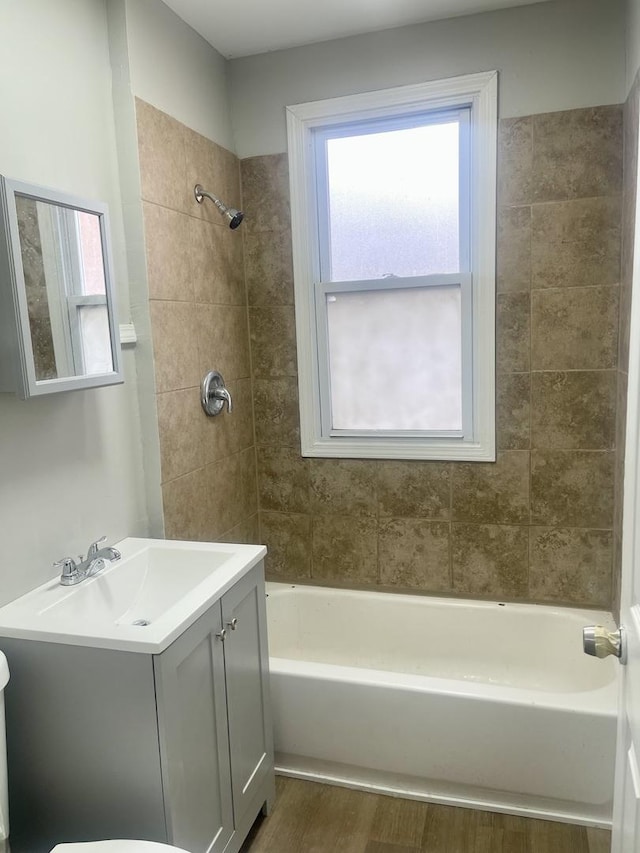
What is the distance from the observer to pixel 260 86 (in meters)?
2.63

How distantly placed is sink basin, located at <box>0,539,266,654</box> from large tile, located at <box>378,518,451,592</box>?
0.98 m

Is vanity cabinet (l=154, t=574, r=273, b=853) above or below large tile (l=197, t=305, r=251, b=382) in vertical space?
below

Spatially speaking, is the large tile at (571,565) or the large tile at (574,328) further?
the large tile at (571,565)

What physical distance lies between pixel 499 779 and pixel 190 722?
1.08 meters

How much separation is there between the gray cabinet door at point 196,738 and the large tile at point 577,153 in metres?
1.94

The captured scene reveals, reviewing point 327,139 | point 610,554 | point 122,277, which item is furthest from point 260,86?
point 610,554

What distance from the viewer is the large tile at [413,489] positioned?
2.62 metres

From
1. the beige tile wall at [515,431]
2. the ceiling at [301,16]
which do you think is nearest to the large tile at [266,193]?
the beige tile wall at [515,431]

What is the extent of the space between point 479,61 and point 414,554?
6.53 ft

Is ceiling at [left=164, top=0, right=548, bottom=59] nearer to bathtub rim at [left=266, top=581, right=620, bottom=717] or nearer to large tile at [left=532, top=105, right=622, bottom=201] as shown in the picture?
large tile at [left=532, top=105, right=622, bottom=201]

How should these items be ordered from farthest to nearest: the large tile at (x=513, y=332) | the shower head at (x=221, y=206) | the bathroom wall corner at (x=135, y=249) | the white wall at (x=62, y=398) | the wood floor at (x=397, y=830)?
the large tile at (x=513, y=332) → the shower head at (x=221, y=206) → the bathroom wall corner at (x=135, y=249) → the wood floor at (x=397, y=830) → the white wall at (x=62, y=398)

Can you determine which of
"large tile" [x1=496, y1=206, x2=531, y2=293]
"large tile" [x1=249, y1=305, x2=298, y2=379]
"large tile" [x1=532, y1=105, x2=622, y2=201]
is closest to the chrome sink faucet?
"large tile" [x1=249, y1=305, x2=298, y2=379]

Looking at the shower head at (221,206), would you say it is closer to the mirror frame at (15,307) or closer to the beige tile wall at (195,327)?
the beige tile wall at (195,327)

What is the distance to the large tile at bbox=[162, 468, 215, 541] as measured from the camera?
2.19 metres
